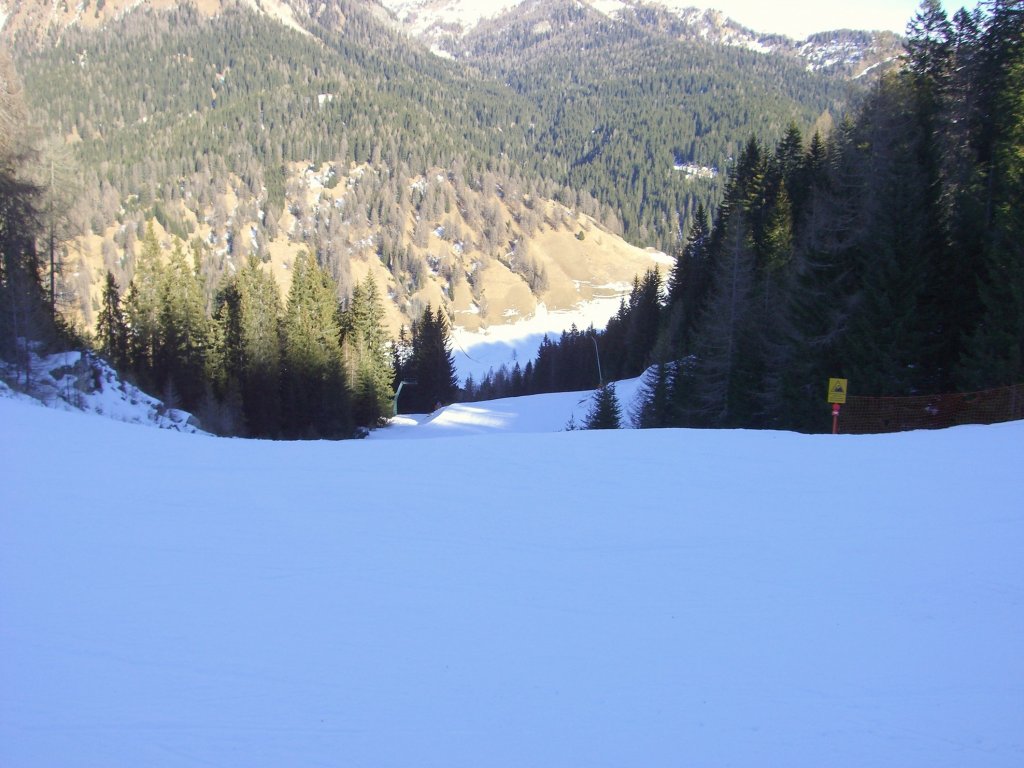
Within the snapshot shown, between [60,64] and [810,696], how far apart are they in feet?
782

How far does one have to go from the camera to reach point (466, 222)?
170 metres

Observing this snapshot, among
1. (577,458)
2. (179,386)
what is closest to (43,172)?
(179,386)

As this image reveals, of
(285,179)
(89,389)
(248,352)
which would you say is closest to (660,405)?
(248,352)

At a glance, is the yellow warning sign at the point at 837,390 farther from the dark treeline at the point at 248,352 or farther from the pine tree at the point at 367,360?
the pine tree at the point at 367,360

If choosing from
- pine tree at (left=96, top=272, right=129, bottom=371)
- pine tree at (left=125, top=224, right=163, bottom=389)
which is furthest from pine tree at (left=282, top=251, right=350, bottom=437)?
pine tree at (left=96, top=272, right=129, bottom=371)

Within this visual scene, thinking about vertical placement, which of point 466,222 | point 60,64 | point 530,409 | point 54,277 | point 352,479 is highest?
point 60,64

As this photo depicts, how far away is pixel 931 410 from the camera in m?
18.7

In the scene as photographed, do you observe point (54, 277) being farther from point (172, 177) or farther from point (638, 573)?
point (172, 177)

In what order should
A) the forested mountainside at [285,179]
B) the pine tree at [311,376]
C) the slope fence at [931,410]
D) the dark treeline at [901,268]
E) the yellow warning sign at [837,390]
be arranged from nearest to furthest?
the yellow warning sign at [837,390], the slope fence at [931,410], the dark treeline at [901,268], the pine tree at [311,376], the forested mountainside at [285,179]

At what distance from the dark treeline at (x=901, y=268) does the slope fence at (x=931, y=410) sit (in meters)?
0.62

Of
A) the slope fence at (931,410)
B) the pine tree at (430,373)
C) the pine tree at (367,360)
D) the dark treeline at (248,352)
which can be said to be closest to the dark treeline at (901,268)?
the slope fence at (931,410)

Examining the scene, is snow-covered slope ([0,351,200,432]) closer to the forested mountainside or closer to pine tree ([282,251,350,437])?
pine tree ([282,251,350,437])

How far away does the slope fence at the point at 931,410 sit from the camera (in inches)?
652

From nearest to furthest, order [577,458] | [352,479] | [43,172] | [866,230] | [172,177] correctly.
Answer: [352,479]
[577,458]
[866,230]
[43,172]
[172,177]
